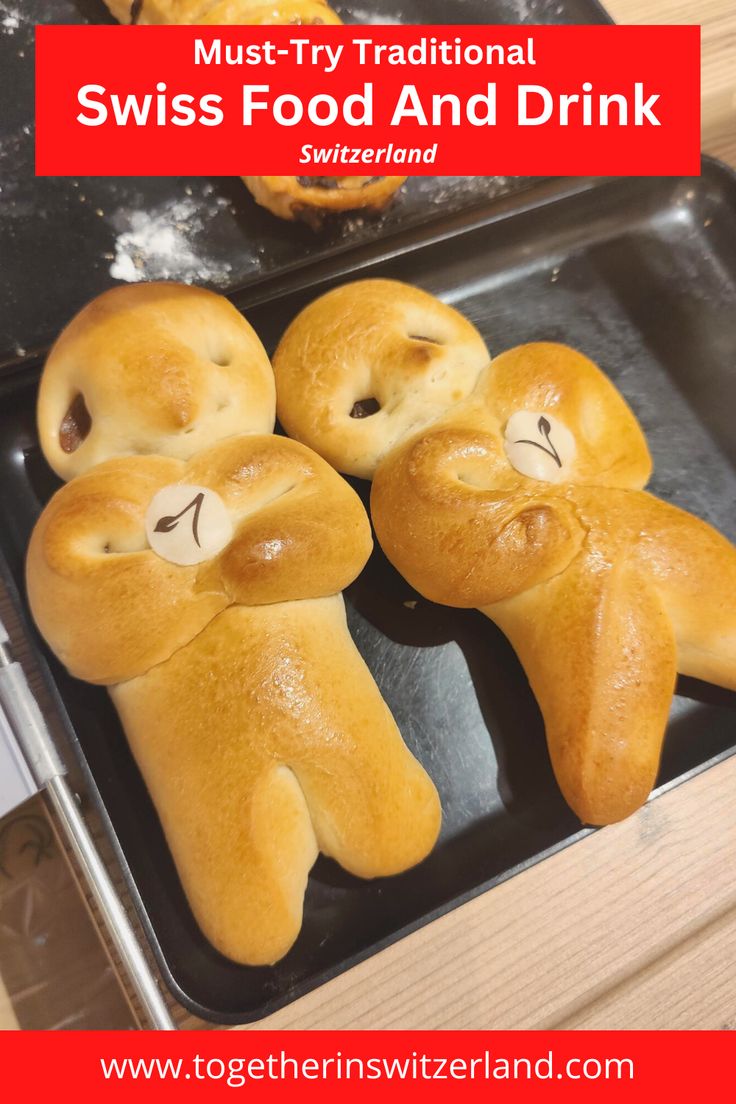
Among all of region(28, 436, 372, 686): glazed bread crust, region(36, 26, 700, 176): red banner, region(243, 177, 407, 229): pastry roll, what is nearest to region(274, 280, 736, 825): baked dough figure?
region(28, 436, 372, 686): glazed bread crust

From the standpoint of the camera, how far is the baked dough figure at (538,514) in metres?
0.84

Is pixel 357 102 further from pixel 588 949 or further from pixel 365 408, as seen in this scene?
pixel 588 949

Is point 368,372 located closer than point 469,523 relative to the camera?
No

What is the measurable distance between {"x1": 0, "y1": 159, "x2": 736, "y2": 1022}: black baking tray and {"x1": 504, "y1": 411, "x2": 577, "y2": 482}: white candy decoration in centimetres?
22

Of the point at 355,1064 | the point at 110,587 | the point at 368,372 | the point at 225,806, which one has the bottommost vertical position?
the point at 355,1064

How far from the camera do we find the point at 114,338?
891mm

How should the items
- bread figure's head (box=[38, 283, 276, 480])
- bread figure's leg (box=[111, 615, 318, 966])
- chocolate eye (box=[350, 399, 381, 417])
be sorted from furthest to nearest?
chocolate eye (box=[350, 399, 381, 417])
bread figure's head (box=[38, 283, 276, 480])
bread figure's leg (box=[111, 615, 318, 966])

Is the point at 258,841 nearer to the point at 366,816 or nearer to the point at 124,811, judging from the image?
the point at 366,816

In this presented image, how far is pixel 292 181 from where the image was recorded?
3.72ft

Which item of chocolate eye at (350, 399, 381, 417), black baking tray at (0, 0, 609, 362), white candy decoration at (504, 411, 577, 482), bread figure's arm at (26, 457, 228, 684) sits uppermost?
black baking tray at (0, 0, 609, 362)

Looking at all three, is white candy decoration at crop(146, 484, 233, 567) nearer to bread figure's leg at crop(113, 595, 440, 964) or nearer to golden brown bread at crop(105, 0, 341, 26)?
bread figure's leg at crop(113, 595, 440, 964)

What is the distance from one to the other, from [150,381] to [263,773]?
43 cm

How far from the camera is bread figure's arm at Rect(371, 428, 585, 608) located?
2.79ft

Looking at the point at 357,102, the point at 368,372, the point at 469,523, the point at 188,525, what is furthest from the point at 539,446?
the point at 357,102
